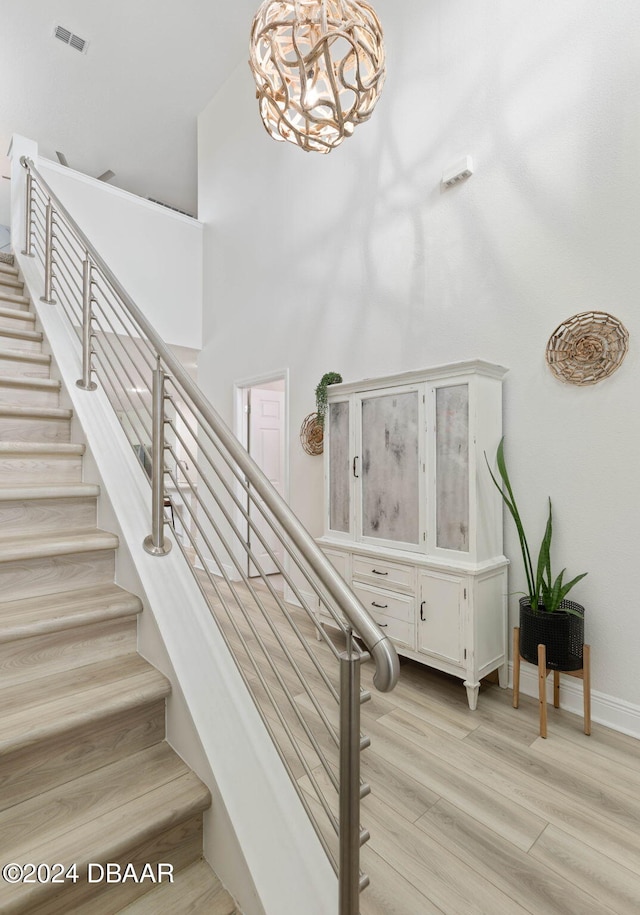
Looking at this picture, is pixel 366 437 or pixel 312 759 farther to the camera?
pixel 366 437

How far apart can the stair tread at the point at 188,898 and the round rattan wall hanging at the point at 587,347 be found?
2.44 metres

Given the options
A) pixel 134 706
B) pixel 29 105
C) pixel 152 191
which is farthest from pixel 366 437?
pixel 152 191

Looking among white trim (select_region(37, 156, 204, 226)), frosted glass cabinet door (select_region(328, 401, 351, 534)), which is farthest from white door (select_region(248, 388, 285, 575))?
white trim (select_region(37, 156, 204, 226))

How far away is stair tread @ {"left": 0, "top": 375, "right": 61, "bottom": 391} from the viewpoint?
6.72 feet

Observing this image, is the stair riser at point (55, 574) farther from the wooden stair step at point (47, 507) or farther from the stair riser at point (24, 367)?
the stair riser at point (24, 367)

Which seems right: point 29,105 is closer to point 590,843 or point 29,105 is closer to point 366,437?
point 366,437

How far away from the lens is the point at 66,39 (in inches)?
171

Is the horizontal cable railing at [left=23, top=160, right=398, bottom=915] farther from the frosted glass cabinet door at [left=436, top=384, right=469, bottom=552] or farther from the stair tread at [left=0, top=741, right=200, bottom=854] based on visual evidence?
the frosted glass cabinet door at [left=436, top=384, right=469, bottom=552]

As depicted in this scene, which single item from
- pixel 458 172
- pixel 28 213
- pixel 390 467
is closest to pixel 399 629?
pixel 390 467

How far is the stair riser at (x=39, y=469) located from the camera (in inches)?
70.1

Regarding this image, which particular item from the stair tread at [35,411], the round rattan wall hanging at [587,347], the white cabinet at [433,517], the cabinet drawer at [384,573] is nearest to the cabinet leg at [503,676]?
the white cabinet at [433,517]

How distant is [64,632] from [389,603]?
71.3 inches

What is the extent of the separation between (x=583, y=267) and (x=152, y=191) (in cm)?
647

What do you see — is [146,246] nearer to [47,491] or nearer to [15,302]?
[15,302]
